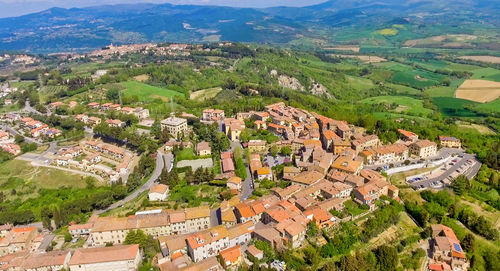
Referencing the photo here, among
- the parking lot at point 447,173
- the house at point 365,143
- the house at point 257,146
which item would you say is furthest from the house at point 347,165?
the house at point 257,146

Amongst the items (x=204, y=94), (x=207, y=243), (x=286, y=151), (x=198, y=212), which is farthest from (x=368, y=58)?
(x=207, y=243)

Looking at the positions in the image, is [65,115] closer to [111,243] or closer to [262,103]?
[262,103]

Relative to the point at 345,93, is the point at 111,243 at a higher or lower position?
higher

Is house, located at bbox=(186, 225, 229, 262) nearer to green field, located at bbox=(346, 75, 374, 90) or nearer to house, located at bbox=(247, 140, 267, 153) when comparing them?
house, located at bbox=(247, 140, 267, 153)

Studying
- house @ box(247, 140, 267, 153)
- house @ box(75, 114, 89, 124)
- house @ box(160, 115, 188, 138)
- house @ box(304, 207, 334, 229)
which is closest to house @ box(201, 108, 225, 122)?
house @ box(160, 115, 188, 138)

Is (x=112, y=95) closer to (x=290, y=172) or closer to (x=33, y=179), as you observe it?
(x=33, y=179)

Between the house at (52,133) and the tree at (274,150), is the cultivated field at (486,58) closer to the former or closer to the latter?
the tree at (274,150)

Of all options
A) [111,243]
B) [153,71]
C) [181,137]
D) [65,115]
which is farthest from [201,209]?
[153,71]
